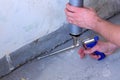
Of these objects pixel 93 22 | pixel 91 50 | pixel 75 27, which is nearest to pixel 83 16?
pixel 93 22

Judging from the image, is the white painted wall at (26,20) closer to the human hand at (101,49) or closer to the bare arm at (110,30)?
the human hand at (101,49)

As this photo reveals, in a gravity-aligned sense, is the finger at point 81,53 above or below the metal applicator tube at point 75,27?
below

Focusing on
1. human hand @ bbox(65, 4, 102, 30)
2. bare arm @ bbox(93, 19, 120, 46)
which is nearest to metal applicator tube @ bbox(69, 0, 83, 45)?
human hand @ bbox(65, 4, 102, 30)

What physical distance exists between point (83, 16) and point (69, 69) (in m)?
0.38

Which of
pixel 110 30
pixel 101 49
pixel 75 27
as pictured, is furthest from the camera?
pixel 101 49

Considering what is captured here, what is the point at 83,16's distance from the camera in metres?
0.96

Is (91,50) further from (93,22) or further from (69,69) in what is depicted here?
(93,22)

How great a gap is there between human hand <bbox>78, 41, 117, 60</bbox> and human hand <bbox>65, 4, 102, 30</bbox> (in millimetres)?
263

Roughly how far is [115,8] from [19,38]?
0.72 meters

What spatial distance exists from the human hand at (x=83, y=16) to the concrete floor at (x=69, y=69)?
332 millimetres

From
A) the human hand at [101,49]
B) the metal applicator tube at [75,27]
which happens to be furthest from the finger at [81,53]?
the metal applicator tube at [75,27]

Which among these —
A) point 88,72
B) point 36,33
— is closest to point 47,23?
point 36,33

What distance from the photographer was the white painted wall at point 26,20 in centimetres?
112

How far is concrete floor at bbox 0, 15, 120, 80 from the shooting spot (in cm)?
122
